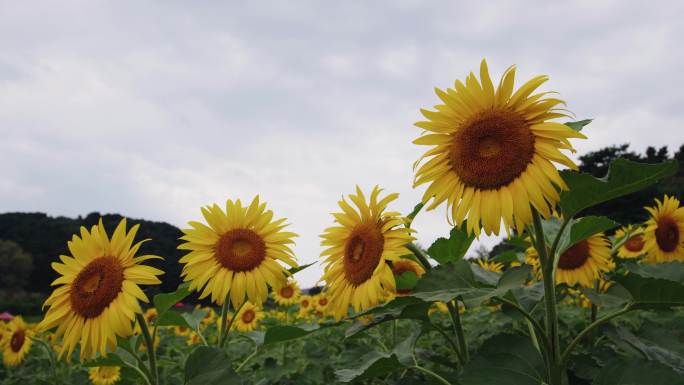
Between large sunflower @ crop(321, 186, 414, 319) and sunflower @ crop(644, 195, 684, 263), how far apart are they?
244 centimetres

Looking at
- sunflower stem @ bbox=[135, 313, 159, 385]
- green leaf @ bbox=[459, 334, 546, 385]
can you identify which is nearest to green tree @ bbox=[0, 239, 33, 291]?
sunflower stem @ bbox=[135, 313, 159, 385]

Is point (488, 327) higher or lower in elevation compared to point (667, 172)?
lower

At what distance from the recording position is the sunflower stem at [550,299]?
2117 millimetres

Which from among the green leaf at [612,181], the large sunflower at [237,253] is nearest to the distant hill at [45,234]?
the large sunflower at [237,253]

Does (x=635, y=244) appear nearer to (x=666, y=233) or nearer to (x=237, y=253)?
(x=666, y=233)

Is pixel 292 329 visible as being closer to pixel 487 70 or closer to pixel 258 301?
pixel 258 301

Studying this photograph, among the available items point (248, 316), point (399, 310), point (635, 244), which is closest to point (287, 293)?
point (248, 316)

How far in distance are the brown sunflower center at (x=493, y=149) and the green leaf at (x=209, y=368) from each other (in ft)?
4.85

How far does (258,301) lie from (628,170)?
6.70 feet

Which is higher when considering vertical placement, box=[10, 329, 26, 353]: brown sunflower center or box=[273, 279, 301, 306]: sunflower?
box=[273, 279, 301, 306]: sunflower

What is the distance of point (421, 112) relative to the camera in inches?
92.9

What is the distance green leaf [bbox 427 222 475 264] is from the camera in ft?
8.41

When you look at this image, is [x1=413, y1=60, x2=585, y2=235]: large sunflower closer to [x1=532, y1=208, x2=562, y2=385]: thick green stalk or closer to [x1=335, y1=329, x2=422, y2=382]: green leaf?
[x1=532, y1=208, x2=562, y2=385]: thick green stalk

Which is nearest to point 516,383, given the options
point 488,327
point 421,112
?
point 421,112
